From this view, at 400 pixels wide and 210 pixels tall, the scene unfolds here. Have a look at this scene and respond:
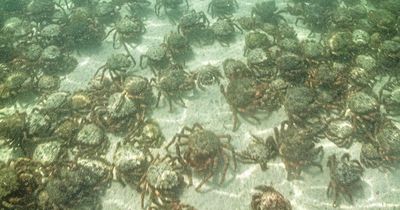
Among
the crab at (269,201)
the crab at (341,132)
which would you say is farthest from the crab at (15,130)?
the crab at (341,132)

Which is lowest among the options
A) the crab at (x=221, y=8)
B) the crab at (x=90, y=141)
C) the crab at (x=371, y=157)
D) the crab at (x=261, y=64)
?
the crab at (x=90, y=141)

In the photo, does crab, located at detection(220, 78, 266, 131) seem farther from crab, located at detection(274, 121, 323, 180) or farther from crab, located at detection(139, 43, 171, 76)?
crab, located at detection(139, 43, 171, 76)

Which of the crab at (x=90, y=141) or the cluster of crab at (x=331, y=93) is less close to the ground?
the cluster of crab at (x=331, y=93)

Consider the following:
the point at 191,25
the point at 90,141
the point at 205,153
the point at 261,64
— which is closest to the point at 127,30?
the point at 191,25

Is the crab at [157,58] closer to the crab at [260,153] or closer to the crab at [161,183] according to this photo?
the crab at [161,183]

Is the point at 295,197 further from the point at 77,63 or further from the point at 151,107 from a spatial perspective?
the point at 77,63

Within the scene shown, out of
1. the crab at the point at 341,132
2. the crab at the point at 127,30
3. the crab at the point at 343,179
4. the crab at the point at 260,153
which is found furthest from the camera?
the crab at the point at 127,30

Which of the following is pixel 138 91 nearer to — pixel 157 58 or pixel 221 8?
pixel 157 58
